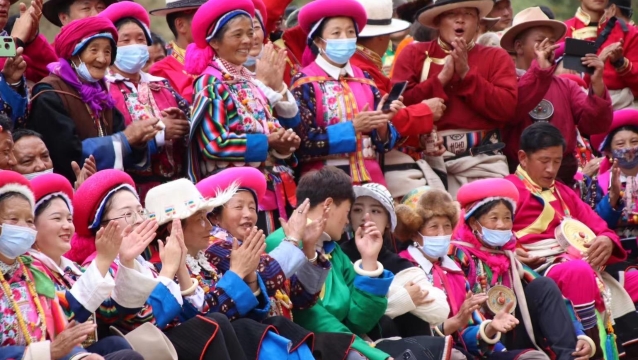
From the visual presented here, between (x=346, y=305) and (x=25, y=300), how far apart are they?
2.07 meters

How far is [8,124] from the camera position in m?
7.03

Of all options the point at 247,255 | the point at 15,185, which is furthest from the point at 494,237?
the point at 15,185

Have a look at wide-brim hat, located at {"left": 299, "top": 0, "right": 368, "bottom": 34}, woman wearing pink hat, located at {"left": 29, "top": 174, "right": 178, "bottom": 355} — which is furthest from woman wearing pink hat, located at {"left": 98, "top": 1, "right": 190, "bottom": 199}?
woman wearing pink hat, located at {"left": 29, "top": 174, "right": 178, "bottom": 355}

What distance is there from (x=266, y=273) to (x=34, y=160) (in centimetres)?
133

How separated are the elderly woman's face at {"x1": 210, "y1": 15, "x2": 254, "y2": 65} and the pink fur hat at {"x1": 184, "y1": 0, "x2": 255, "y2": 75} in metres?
0.04

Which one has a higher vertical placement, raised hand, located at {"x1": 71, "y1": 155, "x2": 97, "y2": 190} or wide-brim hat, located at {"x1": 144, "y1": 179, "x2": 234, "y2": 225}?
raised hand, located at {"x1": 71, "y1": 155, "x2": 97, "y2": 190}

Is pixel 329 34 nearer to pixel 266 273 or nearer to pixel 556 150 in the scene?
pixel 556 150

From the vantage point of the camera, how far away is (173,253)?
252 inches

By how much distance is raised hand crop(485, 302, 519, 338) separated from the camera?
316 inches

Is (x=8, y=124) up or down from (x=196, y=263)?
up

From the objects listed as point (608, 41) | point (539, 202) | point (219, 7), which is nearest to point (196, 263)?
point (219, 7)

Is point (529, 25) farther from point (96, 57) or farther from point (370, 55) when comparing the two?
point (96, 57)

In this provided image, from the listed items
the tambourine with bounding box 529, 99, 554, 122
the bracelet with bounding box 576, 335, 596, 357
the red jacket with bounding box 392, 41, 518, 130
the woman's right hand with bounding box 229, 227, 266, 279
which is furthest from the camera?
the tambourine with bounding box 529, 99, 554, 122

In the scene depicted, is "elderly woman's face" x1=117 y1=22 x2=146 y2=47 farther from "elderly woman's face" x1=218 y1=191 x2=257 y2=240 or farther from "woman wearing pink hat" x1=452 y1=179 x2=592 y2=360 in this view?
"woman wearing pink hat" x1=452 y1=179 x2=592 y2=360
